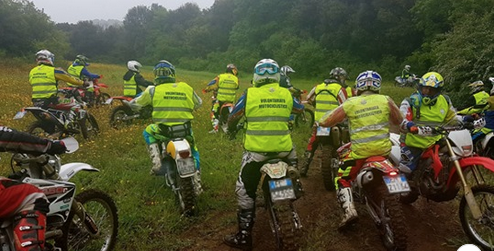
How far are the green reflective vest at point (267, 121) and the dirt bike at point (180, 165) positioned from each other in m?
1.11

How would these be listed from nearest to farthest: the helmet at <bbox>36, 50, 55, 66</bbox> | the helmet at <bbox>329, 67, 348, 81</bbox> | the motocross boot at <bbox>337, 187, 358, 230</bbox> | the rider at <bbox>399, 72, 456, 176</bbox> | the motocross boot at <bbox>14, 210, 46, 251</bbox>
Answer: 1. the motocross boot at <bbox>14, 210, 46, 251</bbox>
2. the motocross boot at <bbox>337, 187, 358, 230</bbox>
3. the rider at <bbox>399, 72, 456, 176</bbox>
4. the helmet at <bbox>329, 67, 348, 81</bbox>
5. the helmet at <bbox>36, 50, 55, 66</bbox>

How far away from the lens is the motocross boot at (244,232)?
4.77 m

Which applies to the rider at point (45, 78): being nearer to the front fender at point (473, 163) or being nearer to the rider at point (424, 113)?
the rider at point (424, 113)

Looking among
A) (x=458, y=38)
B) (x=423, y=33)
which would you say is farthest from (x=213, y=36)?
(x=458, y=38)

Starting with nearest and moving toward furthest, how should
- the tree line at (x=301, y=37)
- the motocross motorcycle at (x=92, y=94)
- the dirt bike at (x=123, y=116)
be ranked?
1. the dirt bike at (x=123, y=116)
2. the motocross motorcycle at (x=92, y=94)
3. the tree line at (x=301, y=37)

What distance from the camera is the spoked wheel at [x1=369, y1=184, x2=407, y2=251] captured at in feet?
13.9

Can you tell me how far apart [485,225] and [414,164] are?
1.40m

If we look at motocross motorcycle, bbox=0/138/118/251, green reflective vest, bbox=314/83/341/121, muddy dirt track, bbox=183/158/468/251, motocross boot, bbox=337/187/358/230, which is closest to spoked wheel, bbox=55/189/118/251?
motocross motorcycle, bbox=0/138/118/251

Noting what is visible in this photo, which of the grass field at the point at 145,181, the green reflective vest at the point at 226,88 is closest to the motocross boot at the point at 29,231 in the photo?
the grass field at the point at 145,181

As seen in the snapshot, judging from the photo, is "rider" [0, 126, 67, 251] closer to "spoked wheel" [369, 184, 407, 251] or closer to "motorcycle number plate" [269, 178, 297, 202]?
"motorcycle number plate" [269, 178, 297, 202]

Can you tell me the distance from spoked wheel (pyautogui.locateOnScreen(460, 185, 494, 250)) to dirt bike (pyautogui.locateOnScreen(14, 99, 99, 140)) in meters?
7.91

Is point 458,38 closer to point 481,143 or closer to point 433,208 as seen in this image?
point 481,143

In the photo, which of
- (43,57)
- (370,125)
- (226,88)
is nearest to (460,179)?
(370,125)

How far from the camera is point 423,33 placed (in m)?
A: 41.2
